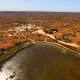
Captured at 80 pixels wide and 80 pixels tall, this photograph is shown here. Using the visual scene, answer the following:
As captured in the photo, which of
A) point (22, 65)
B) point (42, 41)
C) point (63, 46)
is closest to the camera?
point (22, 65)

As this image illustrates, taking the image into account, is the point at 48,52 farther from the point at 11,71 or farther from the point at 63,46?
the point at 11,71

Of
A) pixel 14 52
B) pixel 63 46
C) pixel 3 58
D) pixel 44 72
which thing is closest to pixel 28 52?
pixel 14 52

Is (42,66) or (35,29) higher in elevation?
(42,66)

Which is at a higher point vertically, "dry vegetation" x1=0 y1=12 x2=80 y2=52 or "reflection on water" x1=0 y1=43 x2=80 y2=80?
"reflection on water" x1=0 y1=43 x2=80 y2=80

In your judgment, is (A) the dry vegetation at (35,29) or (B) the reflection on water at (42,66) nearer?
(B) the reflection on water at (42,66)

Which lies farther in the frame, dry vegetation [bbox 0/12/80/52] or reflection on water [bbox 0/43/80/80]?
dry vegetation [bbox 0/12/80/52]

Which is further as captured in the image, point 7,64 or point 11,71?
point 7,64

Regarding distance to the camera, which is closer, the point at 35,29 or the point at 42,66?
the point at 42,66

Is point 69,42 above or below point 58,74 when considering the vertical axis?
below
